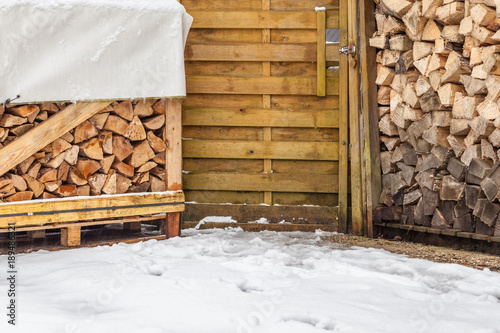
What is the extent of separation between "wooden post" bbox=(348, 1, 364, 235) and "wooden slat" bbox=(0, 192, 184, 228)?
5.57ft

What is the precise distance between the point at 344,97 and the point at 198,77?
1423 millimetres

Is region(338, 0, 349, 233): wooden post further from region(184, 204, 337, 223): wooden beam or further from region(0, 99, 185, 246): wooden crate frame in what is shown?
region(0, 99, 185, 246): wooden crate frame

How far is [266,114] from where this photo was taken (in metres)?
5.75

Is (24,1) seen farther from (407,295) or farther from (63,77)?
(407,295)

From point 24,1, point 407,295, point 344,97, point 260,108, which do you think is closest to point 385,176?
point 344,97

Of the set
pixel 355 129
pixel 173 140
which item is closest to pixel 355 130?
pixel 355 129

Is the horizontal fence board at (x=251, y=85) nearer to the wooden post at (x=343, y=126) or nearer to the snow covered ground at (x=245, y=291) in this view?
the wooden post at (x=343, y=126)

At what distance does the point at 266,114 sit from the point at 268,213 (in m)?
0.96

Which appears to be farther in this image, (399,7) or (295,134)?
(295,134)

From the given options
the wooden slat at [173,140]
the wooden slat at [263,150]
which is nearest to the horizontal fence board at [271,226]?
the wooden slat at [263,150]

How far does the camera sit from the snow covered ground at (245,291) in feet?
9.15

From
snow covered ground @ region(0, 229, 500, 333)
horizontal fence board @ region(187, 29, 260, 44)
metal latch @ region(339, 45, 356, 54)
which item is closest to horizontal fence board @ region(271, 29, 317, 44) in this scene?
horizontal fence board @ region(187, 29, 260, 44)

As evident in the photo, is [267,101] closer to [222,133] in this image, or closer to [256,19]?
[222,133]

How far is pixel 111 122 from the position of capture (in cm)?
477
